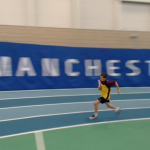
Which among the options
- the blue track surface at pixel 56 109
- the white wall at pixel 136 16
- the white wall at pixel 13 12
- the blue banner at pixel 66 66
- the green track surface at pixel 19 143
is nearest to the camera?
the green track surface at pixel 19 143

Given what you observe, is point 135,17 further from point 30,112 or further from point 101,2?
point 30,112

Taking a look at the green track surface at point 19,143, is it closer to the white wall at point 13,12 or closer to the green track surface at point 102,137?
the green track surface at point 102,137

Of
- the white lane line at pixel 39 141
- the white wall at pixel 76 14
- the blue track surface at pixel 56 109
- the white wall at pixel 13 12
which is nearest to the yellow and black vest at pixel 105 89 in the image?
the blue track surface at pixel 56 109

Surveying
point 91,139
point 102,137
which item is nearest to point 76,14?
point 102,137

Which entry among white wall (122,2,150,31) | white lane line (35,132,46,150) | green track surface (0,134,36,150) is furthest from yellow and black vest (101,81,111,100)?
white wall (122,2,150,31)

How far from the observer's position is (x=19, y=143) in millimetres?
5039

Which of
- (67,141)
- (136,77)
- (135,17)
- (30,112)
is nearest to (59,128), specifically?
(67,141)

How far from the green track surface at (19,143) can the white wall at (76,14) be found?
923 cm

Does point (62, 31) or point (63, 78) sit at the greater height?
point (62, 31)

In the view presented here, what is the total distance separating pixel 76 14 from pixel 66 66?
13.4 ft

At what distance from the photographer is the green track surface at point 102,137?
16.1 feet

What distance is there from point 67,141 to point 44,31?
8.44 m

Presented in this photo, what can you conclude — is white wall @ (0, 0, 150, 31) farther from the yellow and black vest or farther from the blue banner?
the yellow and black vest

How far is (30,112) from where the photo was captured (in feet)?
25.6
